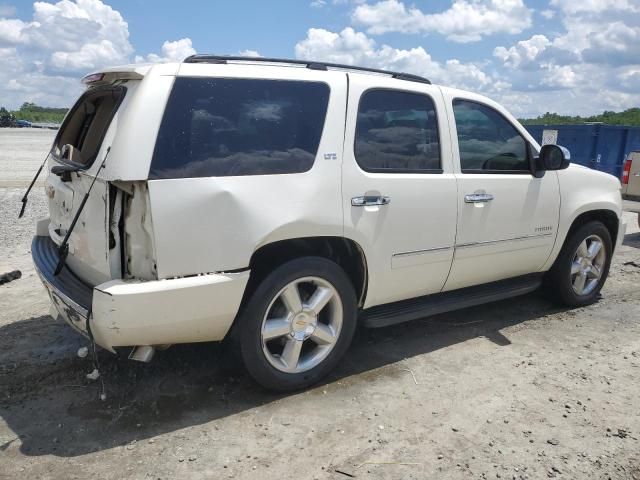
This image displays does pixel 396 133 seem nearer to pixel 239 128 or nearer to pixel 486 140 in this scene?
pixel 486 140

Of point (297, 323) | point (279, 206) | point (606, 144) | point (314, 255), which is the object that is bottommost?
point (297, 323)

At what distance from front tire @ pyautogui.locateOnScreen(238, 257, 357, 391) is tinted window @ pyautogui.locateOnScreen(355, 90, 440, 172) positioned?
81 cm

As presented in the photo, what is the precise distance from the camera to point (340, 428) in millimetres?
3227

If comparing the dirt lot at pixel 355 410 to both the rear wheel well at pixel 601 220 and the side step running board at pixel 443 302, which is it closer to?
the side step running board at pixel 443 302

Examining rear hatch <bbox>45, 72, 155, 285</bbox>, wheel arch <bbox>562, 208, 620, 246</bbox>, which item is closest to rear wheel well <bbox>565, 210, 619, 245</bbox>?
wheel arch <bbox>562, 208, 620, 246</bbox>

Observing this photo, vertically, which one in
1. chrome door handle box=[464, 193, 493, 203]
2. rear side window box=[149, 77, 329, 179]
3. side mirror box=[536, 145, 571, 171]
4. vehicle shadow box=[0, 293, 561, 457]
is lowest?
vehicle shadow box=[0, 293, 561, 457]

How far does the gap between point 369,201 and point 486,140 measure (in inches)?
54.4

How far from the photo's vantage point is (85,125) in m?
3.97

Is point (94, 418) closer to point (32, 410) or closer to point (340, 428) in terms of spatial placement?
point (32, 410)

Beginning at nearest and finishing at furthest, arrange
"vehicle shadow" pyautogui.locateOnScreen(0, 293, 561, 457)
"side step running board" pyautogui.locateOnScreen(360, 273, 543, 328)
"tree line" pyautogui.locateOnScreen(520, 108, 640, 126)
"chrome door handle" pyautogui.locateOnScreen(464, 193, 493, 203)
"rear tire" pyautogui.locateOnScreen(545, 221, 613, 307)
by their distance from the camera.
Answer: "vehicle shadow" pyautogui.locateOnScreen(0, 293, 561, 457), "side step running board" pyautogui.locateOnScreen(360, 273, 543, 328), "chrome door handle" pyautogui.locateOnScreen(464, 193, 493, 203), "rear tire" pyautogui.locateOnScreen(545, 221, 613, 307), "tree line" pyautogui.locateOnScreen(520, 108, 640, 126)

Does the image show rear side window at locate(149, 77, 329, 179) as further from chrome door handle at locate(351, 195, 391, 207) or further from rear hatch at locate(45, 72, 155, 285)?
chrome door handle at locate(351, 195, 391, 207)

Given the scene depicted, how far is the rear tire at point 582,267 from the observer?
515 centimetres

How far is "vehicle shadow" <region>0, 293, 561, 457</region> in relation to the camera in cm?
314

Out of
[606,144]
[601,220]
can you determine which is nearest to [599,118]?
[606,144]
